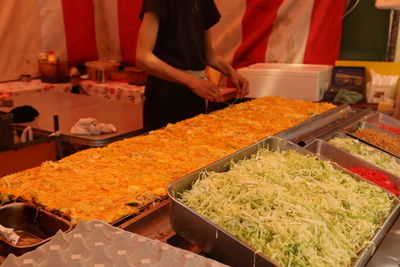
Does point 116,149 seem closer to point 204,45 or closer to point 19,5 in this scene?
point 204,45

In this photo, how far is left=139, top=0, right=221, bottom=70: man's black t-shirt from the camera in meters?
3.29

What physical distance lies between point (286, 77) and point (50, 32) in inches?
153

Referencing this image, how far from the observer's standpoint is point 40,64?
246 inches

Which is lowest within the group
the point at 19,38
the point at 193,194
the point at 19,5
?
the point at 193,194

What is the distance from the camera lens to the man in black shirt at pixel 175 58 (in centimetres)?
309

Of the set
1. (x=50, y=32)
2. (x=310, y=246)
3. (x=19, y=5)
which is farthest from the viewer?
(x=50, y=32)

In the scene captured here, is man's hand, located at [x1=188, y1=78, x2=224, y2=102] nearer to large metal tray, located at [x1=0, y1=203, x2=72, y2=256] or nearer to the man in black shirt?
the man in black shirt

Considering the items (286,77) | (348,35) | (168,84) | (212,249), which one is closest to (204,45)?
(168,84)

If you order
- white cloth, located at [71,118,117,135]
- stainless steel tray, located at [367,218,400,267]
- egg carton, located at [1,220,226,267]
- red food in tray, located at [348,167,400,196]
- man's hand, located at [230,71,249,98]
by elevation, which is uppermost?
man's hand, located at [230,71,249,98]

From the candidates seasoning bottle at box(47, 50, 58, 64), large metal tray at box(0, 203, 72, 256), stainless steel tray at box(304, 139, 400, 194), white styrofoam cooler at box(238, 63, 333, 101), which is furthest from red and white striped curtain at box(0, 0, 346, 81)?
large metal tray at box(0, 203, 72, 256)

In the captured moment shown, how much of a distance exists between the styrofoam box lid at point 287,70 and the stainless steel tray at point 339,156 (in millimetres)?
2121

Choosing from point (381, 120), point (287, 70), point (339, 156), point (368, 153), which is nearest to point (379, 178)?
point (339, 156)

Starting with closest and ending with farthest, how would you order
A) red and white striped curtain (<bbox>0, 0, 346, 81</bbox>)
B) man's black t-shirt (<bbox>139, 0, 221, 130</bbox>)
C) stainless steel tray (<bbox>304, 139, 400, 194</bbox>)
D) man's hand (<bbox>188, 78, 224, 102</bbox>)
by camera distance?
stainless steel tray (<bbox>304, 139, 400, 194</bbox>) < man's hand (<bbox>188, 78, 224, 102</bbox>) < man's black t-shirt (<bbox>139, 0, 221, 130</bbox>) < red and white striped curtain (<bbox>0, 0, 346, 81</bbox>)

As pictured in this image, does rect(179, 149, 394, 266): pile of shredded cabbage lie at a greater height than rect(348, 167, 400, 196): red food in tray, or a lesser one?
greater
